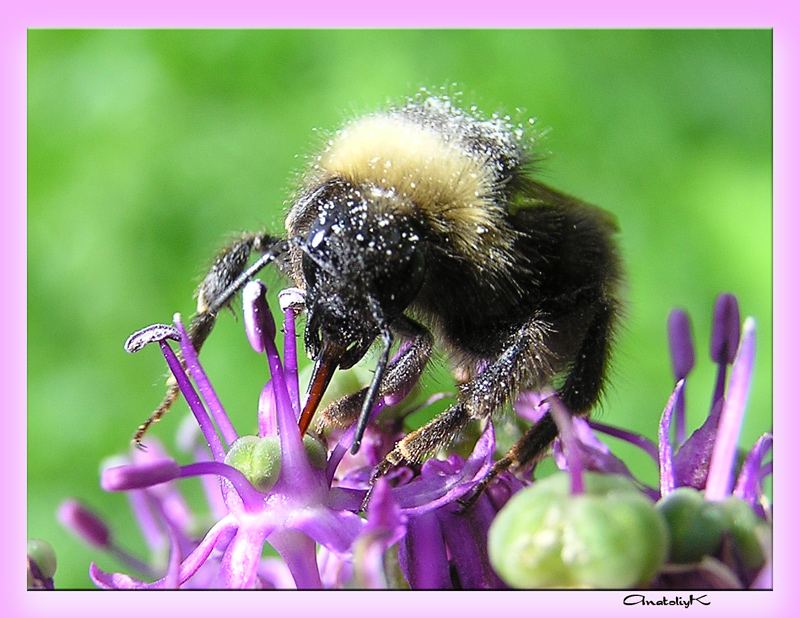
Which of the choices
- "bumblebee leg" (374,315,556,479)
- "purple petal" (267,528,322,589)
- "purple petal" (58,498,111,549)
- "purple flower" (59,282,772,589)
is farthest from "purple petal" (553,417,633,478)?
"purple petal" (58,498,111,549)

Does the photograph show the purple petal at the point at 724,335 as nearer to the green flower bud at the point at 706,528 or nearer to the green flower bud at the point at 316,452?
the green flower bud at the point at 706,528

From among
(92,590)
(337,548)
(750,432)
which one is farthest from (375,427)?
(750,432)

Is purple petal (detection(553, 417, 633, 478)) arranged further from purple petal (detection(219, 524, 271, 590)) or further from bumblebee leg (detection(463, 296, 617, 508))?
purple petal (detection(219, 524, 271, 590))

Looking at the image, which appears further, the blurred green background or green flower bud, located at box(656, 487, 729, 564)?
the blurred green background

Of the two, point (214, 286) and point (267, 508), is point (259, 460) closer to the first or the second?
point (267, 508)

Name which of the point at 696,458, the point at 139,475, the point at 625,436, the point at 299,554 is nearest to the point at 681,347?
the point at 625,436
